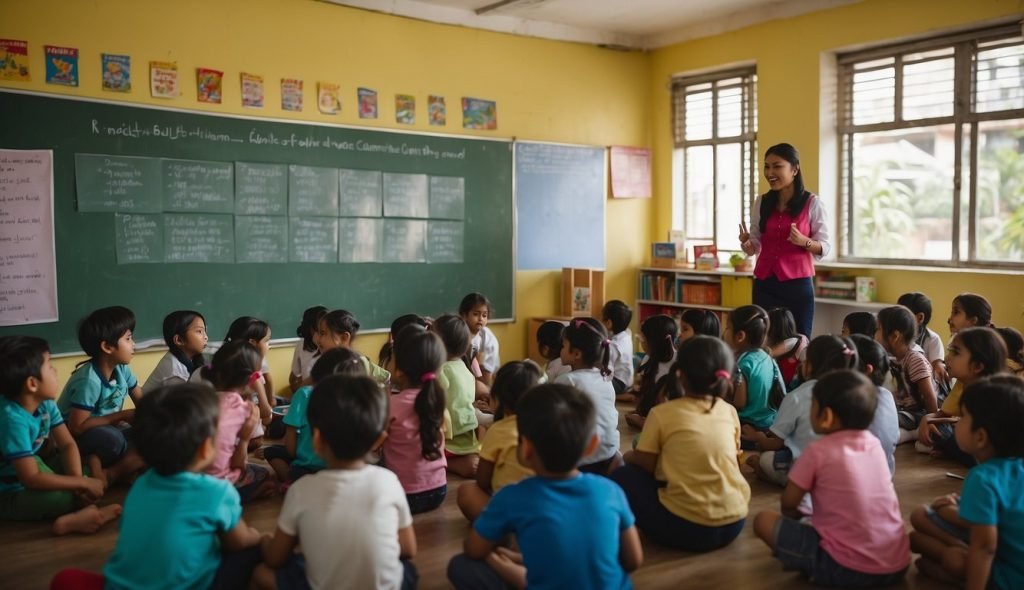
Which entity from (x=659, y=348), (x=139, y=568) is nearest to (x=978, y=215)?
(x=659, y=348)

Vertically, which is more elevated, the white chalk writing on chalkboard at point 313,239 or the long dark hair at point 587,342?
the white chalk writing on chalkboard at point 313,239

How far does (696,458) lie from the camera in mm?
2768

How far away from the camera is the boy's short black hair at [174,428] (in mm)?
2127

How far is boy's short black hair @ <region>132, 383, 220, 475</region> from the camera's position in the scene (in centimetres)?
213

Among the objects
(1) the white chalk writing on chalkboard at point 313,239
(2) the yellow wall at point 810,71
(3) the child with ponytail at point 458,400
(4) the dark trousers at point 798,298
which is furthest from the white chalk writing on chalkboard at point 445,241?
(3) the child with ponytail at point 458,400

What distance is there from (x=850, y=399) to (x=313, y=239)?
13.5 feet

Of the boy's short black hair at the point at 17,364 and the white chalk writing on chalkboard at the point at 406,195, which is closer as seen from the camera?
the boy's short black hair at the point at 17,364

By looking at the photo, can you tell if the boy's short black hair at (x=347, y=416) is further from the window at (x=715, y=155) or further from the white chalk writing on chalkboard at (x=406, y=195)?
the window at (x=715, y=155)

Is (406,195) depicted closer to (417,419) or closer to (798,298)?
(798,298)

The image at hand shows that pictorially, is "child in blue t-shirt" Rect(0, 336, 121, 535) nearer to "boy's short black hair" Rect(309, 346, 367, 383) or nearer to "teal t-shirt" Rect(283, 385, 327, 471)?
"teal t-shirt" Rect(283, 385, 327, 471)

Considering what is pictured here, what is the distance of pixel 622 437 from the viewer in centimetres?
473

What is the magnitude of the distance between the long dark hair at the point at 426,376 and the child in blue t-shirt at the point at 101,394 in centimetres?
121

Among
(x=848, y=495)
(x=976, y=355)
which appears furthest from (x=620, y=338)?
(x=848, y=495)

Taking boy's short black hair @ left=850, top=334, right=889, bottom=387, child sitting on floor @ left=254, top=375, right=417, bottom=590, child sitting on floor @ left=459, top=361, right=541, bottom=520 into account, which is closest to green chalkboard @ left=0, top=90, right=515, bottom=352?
child sitting on floor @ left=459, top=361, right=541, bottom=520
